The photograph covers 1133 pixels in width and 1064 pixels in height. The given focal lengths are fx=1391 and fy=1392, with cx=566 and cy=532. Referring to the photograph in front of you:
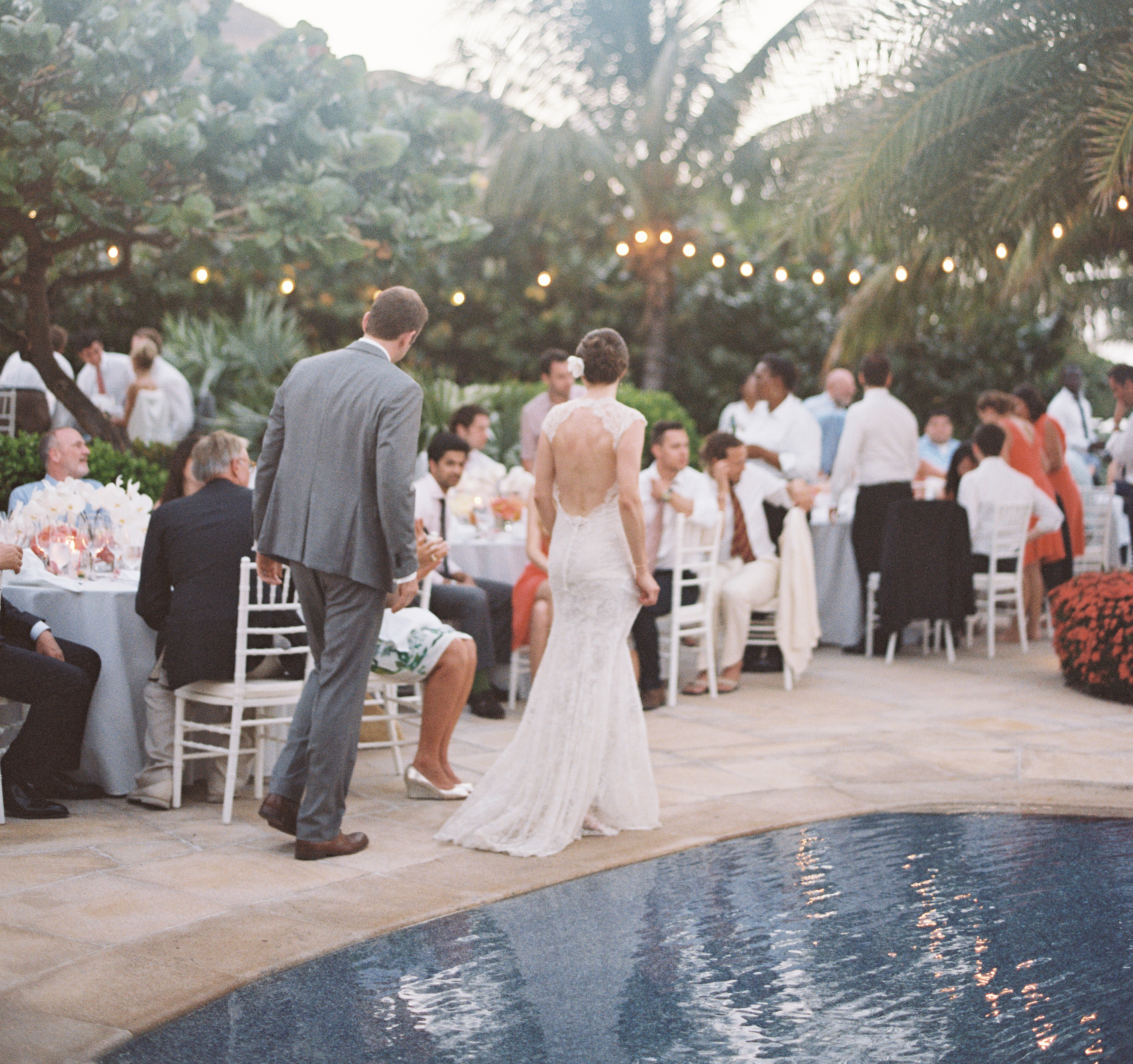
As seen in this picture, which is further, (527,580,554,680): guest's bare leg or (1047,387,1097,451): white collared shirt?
(1047,387,1097,451): white collared shirt

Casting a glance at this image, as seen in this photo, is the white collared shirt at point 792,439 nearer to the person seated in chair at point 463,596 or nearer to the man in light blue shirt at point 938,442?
the person seated in chair at point 463,596

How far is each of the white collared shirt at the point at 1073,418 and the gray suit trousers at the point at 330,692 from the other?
8.64 metres

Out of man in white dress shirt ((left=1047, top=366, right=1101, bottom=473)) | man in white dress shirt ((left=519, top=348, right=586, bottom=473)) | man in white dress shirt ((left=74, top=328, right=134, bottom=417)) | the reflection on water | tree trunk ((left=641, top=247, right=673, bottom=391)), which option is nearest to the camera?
the reflection on water

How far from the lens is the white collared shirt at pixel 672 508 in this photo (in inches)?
286

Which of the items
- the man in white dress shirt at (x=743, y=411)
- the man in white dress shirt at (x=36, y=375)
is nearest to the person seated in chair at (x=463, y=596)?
the man in white dress shirt at (x=743, y=411)

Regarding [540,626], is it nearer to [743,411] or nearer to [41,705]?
[41,705]

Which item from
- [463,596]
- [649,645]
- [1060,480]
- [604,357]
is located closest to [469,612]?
[463,596]

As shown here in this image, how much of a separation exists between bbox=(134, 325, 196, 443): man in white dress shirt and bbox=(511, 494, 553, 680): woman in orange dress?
4312 mm

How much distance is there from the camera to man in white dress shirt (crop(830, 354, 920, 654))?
352 inches

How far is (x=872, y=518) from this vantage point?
9.02 metres

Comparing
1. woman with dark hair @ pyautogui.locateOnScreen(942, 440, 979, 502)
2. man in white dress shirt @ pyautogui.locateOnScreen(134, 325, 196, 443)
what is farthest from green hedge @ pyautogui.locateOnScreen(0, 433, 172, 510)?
woman with dark hair @ pyautogui.locateOnScreen(942, 440, 979, 502)

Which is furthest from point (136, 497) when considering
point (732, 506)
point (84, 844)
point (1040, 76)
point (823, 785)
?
point (1040, 76)

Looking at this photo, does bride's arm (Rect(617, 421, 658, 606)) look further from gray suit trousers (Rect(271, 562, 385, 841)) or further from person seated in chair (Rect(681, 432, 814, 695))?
person seated in chair (Rect(681, 432, 814, 695))

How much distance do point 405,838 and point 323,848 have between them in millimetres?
379
